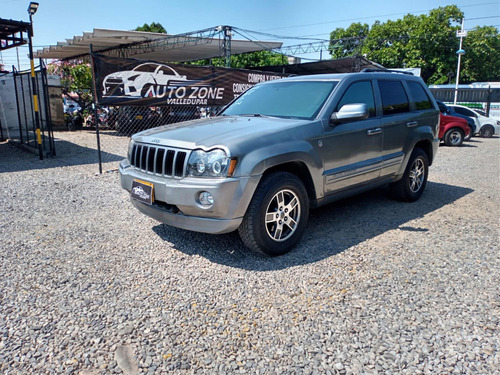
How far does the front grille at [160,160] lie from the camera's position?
12.1 feet

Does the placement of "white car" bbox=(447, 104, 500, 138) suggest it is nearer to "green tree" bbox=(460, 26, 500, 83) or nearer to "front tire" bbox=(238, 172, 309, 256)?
"front tire" bbox=(238, 172, 309, 256)

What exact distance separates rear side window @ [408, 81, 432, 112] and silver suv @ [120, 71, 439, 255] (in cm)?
31

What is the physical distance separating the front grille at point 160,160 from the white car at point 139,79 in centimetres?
450

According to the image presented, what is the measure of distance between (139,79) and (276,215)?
636 centimetres

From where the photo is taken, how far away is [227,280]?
11.5ft

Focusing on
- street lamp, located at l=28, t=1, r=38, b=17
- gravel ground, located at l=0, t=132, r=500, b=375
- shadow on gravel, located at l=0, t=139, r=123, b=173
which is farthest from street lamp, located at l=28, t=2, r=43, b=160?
gravel ground, located at l=0, t=132, r=500, b=375

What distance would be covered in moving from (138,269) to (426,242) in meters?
3.12

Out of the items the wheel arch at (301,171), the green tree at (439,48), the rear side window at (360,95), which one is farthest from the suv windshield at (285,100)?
the green tree at (439,48)

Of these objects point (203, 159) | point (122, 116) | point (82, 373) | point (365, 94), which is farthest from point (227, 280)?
point (122, 116)

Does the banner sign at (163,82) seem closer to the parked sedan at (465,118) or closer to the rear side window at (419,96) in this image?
the rear side window at (419,96)

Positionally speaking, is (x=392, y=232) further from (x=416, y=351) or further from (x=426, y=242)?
(x=416, y=351)

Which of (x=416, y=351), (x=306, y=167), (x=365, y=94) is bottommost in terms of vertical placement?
(x=416, y=351)

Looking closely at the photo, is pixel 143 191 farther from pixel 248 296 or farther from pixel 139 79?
pixel 139 79

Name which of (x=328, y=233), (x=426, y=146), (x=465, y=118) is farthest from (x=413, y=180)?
(x=465, y=118)
